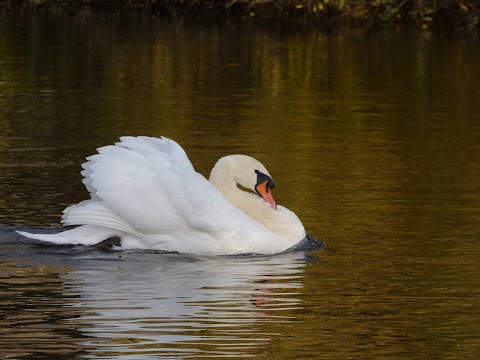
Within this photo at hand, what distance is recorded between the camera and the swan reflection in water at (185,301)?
805 centimetres

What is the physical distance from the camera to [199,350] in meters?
7.86

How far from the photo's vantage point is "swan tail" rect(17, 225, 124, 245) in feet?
35.2

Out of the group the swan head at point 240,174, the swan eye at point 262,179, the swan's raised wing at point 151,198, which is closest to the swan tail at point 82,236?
the swan's raised wing at point 151,198

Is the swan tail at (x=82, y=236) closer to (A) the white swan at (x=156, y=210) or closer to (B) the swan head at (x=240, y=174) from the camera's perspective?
(A) the white swan at (x=156, y=210)

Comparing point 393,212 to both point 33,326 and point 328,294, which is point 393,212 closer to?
point 328,294

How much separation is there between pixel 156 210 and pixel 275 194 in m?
3.09

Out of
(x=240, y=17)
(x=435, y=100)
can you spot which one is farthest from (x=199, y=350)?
(x=240, y=17)

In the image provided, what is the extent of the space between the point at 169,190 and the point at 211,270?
28.0 inches

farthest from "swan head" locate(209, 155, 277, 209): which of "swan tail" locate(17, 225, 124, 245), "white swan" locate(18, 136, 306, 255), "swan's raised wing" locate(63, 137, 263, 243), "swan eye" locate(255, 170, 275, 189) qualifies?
"swan tail" locate(17, 225, 124, 245)

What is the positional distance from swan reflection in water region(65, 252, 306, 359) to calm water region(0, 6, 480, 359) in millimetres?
21

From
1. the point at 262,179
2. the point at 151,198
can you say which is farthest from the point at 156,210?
the point at 262,179

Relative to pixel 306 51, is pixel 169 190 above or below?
above

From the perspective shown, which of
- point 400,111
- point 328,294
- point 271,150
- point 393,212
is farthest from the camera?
point 400,111

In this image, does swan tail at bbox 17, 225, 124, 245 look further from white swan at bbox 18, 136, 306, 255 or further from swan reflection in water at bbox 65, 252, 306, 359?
swan reflection in water at bbox 65, 252, 306, 359
